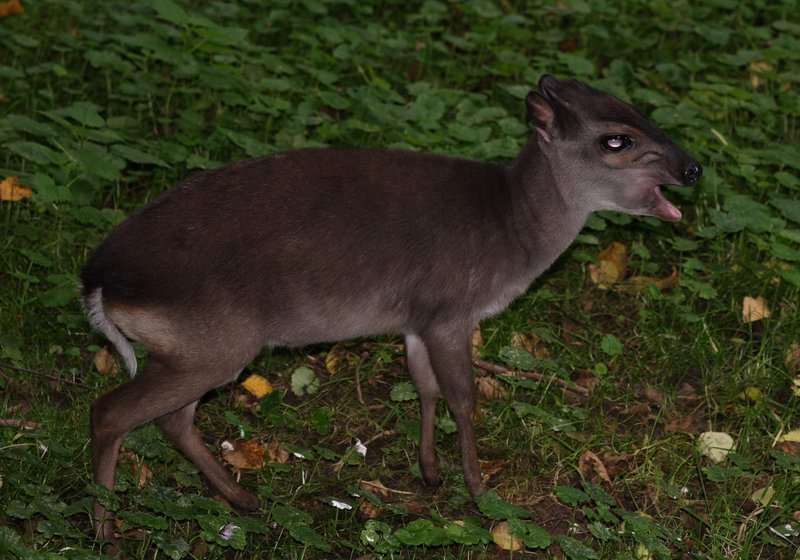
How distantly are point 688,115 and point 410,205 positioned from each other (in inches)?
117

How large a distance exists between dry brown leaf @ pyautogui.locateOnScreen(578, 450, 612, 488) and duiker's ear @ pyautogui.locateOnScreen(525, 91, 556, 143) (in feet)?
4.31

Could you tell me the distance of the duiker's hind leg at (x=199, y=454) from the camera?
5.16m

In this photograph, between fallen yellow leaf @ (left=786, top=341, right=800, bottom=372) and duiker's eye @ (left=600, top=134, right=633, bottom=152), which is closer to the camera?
duiker's eye @ (left=600, top=134, right=633, bottom=152)

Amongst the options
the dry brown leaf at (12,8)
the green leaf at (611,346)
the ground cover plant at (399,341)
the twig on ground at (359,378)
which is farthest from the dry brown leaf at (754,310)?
the dry brown leaf at (12,8)

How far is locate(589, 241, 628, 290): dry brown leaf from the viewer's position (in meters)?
6.55

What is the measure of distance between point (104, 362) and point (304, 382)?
0.87 m

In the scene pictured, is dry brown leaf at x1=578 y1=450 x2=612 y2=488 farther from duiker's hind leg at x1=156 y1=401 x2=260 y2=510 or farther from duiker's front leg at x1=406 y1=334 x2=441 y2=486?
duiker's hind leg at x1=156 y1=401 x2=260 y2=510

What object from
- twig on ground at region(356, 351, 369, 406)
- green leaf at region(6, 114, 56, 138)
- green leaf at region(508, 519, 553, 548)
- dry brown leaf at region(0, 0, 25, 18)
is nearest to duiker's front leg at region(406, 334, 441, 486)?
twig on ground at region(356, 351, 369, 406)

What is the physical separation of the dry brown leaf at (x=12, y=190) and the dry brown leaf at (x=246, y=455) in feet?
6.14

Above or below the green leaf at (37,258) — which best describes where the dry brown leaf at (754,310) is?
below

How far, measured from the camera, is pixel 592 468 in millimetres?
5473

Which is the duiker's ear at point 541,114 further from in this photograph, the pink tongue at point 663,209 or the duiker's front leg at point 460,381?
the duiker's front leg at point 460,381

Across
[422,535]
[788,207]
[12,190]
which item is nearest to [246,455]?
[422,535]

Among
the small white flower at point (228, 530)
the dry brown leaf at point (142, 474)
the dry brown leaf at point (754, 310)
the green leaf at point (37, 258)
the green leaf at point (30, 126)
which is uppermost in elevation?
the green leaf at point (30, 126)
